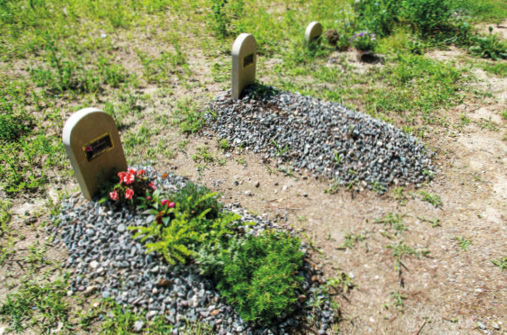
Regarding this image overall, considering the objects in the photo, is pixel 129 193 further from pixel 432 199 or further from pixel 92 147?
pixel 432 199

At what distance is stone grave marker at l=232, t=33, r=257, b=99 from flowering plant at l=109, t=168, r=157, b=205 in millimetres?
2517

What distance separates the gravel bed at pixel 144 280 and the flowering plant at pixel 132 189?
14cm

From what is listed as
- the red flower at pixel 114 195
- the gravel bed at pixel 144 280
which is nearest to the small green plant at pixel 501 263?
the gravel bed at pixel 144 280

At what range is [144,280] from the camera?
3256 millimetres

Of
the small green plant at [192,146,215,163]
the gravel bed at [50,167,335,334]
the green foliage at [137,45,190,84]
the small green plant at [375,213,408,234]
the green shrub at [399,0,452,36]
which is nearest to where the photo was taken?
the gravel bed at [50,167,335,334]

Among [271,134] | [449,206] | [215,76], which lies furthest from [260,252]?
[215,76]

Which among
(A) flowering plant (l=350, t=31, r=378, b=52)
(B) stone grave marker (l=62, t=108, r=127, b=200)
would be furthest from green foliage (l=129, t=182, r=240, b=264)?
(A) flowering plant (l=350, t=31, r=378, b=52)

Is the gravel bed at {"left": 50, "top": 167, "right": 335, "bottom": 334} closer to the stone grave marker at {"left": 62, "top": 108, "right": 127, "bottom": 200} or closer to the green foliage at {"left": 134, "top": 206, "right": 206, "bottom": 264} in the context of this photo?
the green foliage at {"left": 134, "top": 206, "right": 206, "bottom": 264}

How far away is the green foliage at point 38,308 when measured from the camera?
3082 millimetres

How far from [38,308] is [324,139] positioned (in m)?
3.84

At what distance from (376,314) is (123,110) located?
16.0ft

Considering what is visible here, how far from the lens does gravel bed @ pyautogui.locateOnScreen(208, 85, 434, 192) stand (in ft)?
15.7

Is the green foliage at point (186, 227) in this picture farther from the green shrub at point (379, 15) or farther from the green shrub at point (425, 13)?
the green shrub at point (425, 13)

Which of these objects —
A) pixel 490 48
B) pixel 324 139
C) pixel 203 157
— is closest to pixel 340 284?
pixel 324 139
